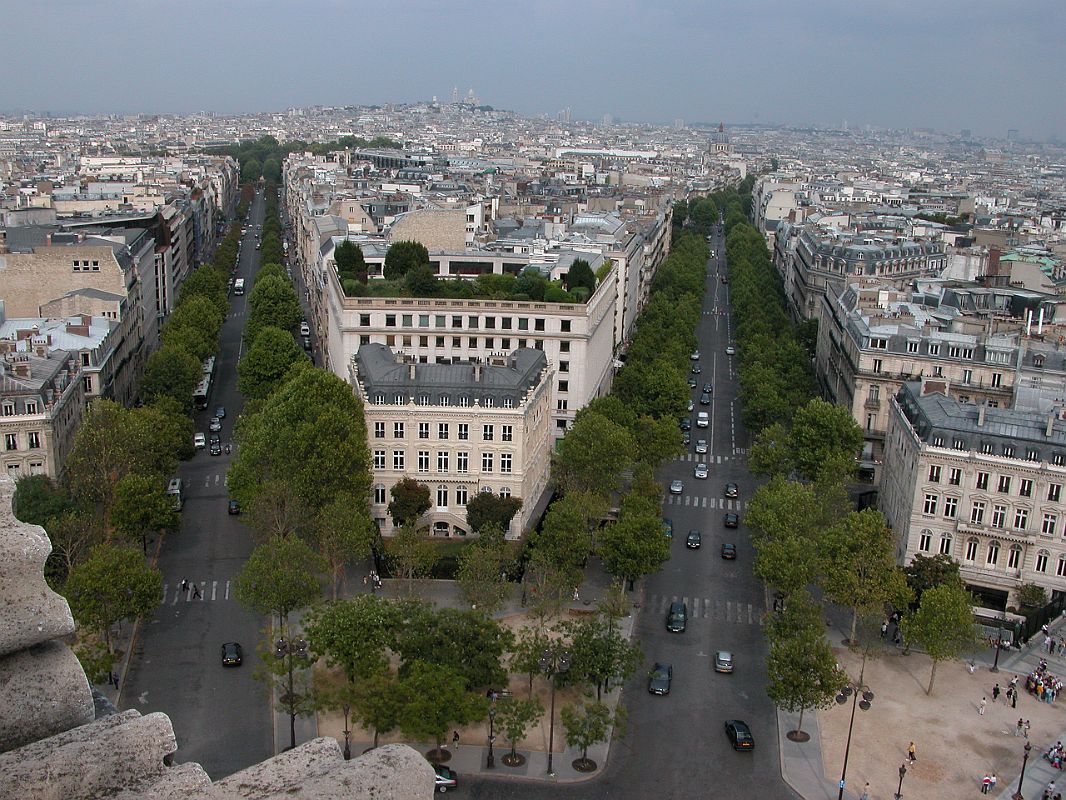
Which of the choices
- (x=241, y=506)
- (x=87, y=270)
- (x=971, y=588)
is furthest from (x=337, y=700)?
(x=87, y=270)

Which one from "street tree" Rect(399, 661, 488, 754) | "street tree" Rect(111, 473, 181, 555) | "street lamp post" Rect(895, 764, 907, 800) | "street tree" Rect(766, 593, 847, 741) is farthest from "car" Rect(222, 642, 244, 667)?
"street lamp post" Rect(895, 764, 907, 800)

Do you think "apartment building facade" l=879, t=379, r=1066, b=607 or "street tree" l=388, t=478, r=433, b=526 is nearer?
"apartment building facade" l=879, t=379, r=1066, b=607

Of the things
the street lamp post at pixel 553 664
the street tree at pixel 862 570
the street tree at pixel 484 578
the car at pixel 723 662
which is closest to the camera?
the street lamp post at pixel 553 664

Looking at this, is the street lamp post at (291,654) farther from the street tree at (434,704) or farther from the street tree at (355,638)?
the street tree at (434,704)

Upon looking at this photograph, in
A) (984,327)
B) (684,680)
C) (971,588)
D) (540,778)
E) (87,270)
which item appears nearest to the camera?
(540,778)

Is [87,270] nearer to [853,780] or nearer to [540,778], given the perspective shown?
[540,778]

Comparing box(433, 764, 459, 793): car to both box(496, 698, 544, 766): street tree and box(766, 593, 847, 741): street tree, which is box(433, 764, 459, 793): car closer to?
box(496, 698, 544, 766): street tree

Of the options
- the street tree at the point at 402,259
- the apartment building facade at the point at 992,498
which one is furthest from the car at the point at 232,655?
the street tree at the point at 402,259
